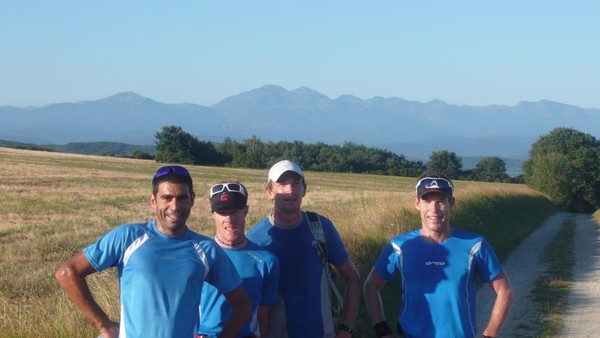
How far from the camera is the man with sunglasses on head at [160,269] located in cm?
336

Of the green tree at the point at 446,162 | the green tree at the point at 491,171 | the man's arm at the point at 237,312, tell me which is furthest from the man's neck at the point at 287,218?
the green tree at the point at 491,171

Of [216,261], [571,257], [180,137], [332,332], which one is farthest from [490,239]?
[180,137]

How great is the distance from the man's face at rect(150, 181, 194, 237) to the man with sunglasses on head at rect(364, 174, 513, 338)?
1323 millimetres

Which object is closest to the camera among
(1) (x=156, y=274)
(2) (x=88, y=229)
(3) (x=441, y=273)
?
(1) (x=156, y=274)

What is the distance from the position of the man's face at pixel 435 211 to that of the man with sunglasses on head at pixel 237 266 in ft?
2.90

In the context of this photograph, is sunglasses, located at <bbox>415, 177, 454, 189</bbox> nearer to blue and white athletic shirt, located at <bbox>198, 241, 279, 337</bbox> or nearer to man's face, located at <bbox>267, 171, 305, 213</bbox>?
man's face, located at <bbox>267, 171, 305, 213</bbox>

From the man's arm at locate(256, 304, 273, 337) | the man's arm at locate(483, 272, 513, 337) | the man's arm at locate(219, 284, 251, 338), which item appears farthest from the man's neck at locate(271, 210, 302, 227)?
the man's arm at locate(483, 272, 513, 337)

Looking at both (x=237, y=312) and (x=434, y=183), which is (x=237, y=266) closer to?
(x=237, y=312)

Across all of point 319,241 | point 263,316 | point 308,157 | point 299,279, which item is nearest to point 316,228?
point 319,241

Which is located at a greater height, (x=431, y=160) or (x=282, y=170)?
(x=431, y=160)

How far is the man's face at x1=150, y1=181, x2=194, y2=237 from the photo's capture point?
11.6 feet

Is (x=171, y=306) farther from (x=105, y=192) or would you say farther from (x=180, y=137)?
(x=180, y=137)

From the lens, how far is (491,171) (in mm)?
91312

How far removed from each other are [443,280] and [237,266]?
3.72 feet
